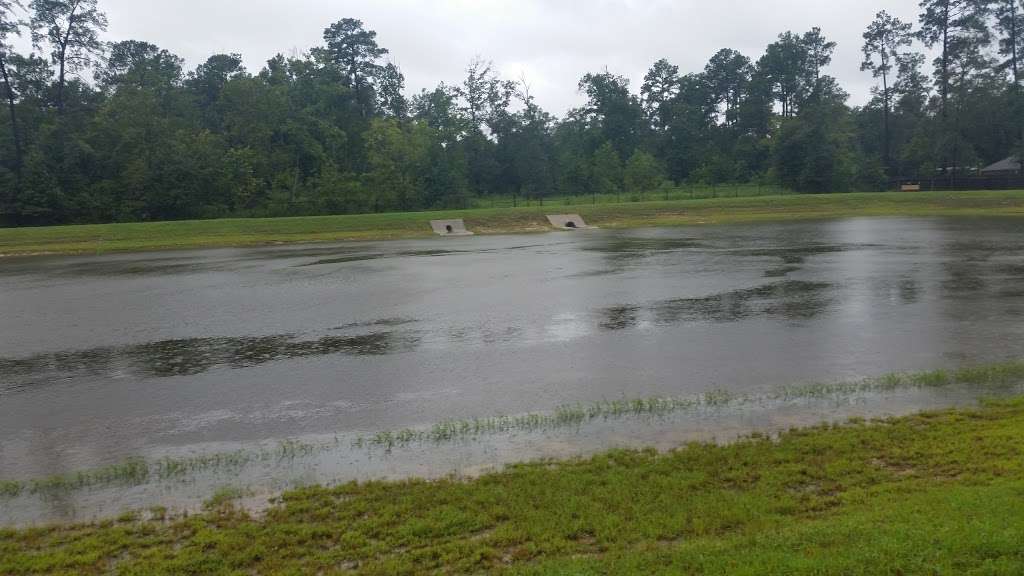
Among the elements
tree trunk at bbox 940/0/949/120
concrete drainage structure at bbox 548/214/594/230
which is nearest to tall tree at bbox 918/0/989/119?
tree trunk at bbox 940/0/949/120

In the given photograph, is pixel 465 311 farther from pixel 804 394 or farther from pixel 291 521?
pixel 291 521

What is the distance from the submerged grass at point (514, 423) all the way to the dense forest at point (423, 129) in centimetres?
5050

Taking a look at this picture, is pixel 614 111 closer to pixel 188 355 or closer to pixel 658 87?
pixel 658 87

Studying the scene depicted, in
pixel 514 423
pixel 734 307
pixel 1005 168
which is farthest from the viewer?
pixel 1005 168

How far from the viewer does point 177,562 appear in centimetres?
492

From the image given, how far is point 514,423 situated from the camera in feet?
26.7

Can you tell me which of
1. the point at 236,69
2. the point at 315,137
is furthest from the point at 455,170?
the point at 236,69

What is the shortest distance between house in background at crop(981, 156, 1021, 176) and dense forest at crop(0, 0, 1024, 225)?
189 cm

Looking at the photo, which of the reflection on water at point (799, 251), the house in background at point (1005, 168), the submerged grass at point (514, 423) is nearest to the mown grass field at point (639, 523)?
the submerged grass at point (514, 423)

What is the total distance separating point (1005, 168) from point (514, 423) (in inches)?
2964

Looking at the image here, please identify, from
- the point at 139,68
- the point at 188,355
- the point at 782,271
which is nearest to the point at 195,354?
the point at 188,355

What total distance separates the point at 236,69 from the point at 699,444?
84101 mm

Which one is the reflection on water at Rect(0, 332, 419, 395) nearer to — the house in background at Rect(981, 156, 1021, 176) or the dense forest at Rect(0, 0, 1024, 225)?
the dense forest at Rect(0, 0, 1024, 225)

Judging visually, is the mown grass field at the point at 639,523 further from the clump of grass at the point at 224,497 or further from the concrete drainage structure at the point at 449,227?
the concrete drainage structure at the point at 449,227
